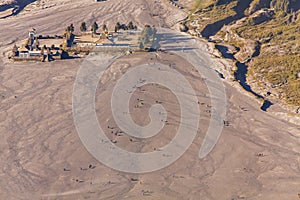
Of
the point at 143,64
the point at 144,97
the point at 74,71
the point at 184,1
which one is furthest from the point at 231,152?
the point at 184,1

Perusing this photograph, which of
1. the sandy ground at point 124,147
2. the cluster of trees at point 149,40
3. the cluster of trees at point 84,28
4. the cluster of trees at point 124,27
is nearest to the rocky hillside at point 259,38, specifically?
the sandy ground at point 124,147

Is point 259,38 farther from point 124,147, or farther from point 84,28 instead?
point 124,147

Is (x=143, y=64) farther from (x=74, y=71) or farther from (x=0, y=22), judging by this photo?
(x=0, y=22)

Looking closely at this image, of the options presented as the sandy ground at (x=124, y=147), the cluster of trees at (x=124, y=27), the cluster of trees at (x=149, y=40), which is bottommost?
the sandy ground at (x=124, y=147)

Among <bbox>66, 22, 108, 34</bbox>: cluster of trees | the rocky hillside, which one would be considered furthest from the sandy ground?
Answer: <bbox>66, 22, 108, 34</bbox>: cluster of trees

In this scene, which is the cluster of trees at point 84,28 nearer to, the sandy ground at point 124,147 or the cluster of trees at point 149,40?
the cluster of trees at point 149,40

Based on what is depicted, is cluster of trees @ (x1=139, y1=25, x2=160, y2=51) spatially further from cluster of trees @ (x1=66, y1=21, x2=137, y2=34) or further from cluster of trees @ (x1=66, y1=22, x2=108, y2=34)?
cluster of trees @ (x1=66, y1=22, x2=108, y2=34)

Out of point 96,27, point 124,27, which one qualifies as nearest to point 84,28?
point 96,27
